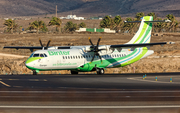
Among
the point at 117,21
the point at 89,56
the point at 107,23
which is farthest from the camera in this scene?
the point at 107,23

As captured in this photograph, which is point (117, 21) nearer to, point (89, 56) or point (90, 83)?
point (89, 56)

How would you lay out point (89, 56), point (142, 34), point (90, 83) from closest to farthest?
point (90, 83) → point (89, 56) → point (142, 34)

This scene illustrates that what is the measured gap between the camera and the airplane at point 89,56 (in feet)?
117

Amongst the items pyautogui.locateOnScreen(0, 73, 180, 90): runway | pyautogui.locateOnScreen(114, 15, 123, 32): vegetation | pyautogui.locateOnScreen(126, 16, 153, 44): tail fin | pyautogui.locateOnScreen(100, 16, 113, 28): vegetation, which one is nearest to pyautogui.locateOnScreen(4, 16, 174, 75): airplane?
pyautogui.locateOnScreen(126, 16, 153, 44): tail fin

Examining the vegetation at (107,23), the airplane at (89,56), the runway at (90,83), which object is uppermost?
the vegetation at (107,23)

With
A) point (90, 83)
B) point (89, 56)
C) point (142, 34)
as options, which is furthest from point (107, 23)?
point (90, 83)

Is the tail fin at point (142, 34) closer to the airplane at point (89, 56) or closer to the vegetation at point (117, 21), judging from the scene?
the airplane at point (89, 56)

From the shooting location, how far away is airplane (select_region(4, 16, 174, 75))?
117 feet

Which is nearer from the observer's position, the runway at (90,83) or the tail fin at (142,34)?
the runway at (90,83)

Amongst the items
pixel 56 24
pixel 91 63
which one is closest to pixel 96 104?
pixel 91 63

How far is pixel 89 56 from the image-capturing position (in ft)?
132

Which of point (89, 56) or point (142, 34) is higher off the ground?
point (142, 34)

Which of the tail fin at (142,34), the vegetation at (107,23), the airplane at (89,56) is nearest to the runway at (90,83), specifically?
the airplane at (89,56)

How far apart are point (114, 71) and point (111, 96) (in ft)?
111
